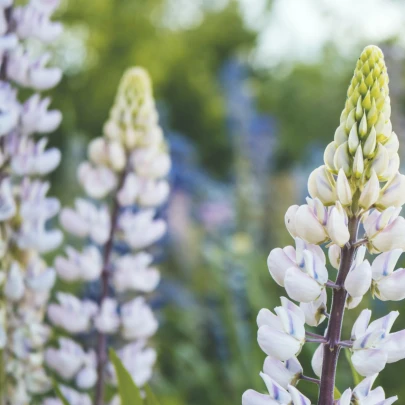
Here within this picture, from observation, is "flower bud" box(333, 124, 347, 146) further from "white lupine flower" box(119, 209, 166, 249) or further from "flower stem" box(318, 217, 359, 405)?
"white lupine flower" box(119, 209, 166, 249)

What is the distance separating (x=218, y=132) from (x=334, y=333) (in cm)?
434

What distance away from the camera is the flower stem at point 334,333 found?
475 millimetres

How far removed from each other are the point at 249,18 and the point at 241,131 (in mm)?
2616

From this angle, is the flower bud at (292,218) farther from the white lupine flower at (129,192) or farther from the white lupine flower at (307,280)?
the white lupine flower at (129,192)

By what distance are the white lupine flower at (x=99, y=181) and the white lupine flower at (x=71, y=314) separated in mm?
137

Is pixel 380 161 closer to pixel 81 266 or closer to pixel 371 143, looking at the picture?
pixel 371 143

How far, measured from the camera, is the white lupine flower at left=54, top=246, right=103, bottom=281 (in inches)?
31.0

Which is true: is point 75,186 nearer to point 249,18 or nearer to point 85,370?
point 85,370

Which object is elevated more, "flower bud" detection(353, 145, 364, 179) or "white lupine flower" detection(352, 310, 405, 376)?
"flower bud" detection(353, 145, 364, 179)

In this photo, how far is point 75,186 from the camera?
243 centimetres

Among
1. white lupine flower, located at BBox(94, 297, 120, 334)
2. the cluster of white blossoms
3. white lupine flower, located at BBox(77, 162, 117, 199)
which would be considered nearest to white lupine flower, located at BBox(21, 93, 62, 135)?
the cluster of white blossoms

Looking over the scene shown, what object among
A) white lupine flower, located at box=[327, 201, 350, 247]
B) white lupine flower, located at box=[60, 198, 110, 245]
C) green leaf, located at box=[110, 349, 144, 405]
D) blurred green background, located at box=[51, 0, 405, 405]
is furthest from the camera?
blurred green background, located at box=[51, 0, 405, 405]

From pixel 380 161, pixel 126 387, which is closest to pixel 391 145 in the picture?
pixel 380 161

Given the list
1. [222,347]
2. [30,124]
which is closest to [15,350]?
[30,124]
